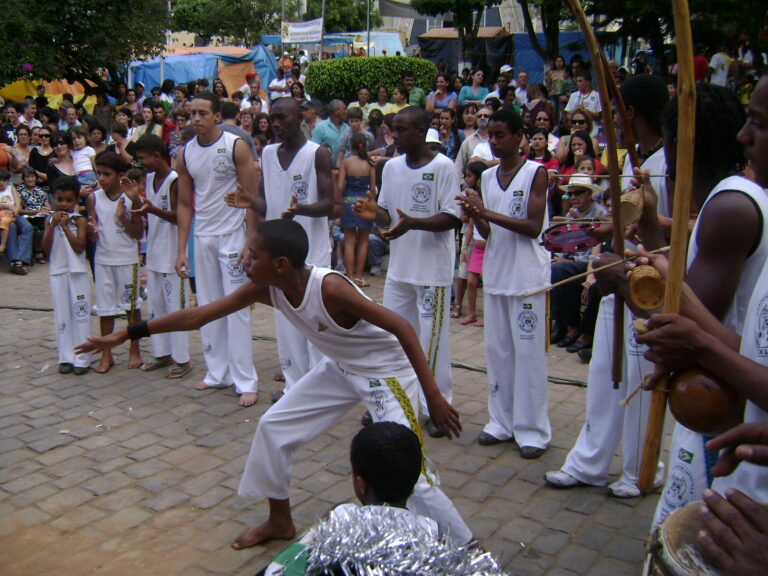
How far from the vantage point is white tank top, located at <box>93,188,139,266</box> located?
6.99 m

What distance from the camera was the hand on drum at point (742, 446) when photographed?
1.96 m

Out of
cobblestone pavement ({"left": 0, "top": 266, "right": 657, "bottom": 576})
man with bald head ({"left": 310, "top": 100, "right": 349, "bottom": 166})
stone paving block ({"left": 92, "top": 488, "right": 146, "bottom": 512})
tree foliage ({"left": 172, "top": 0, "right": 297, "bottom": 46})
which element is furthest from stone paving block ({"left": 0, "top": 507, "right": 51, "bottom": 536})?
tree foliage ({"left": 172, "top": 0, "right": 297, "bottom": 46})

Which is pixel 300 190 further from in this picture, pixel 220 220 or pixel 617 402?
pixel 617 402

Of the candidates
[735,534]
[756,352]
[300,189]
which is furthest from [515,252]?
[735,534]

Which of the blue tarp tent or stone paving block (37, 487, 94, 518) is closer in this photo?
stone paving block (37, 487, 94, 518)

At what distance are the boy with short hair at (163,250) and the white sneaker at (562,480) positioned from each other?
11.8ft

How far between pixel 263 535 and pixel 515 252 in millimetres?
2458

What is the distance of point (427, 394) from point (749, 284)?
147cm

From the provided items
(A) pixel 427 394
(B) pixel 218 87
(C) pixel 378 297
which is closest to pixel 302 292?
(A) pixel 427 394

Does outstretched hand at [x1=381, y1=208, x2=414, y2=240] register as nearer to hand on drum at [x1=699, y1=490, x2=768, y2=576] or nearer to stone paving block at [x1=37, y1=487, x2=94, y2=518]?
stone paving block at [x1=37, y1=487, x2=94, y2=518]

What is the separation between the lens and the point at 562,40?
76.1 ft

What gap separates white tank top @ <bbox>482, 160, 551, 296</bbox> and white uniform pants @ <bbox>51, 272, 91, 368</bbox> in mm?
3944

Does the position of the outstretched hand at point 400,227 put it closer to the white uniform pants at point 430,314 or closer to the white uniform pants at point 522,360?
the white uniform pants at point 430,314

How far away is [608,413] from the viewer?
446 centimetres
